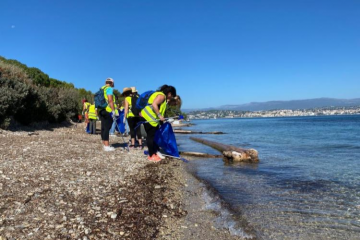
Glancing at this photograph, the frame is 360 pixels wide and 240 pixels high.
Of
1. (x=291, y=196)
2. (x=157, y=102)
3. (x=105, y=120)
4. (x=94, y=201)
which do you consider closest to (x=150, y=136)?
(x=157, y=102)

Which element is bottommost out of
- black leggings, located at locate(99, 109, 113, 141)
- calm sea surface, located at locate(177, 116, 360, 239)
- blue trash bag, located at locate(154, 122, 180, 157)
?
calm sea surface, located at locate(177, 116, 360, 239)

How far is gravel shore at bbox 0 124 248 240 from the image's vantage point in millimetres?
3375

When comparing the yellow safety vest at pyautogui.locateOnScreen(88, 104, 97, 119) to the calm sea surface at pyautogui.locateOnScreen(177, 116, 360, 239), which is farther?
the yellow safety vest at pyautogui.locateOnScreen(88, 104, 97, 119)

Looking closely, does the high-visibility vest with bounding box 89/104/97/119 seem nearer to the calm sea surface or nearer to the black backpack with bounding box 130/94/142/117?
the black backpack with bounding box 130/94/142/117

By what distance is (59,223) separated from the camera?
135 inches

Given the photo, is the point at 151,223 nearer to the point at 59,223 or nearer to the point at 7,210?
the point at 59,223

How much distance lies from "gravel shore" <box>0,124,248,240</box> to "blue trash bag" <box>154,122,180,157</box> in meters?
1.60

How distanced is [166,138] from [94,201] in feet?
14.7

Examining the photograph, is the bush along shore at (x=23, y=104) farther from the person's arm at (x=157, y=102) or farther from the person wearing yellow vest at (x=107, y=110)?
the person's arm at (x=157, y=102)

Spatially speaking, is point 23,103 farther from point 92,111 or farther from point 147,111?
point 147,111

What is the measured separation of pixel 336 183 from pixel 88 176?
6346 millimetres

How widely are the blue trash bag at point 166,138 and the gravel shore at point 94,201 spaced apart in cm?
160

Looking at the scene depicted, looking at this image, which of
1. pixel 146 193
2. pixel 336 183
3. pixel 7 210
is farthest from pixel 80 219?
pixel 336 183

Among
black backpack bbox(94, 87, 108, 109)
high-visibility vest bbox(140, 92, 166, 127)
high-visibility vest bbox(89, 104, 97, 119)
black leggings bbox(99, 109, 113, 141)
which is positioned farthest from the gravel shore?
high-visibility vest bbox(89, 104, 97, 119)
